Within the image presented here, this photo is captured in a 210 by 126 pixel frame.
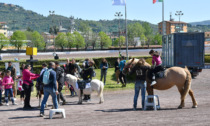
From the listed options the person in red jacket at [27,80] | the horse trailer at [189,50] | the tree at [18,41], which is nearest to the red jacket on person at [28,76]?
the person in red jacket at [27,80]

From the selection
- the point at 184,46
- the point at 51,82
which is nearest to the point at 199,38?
the point at 184,46

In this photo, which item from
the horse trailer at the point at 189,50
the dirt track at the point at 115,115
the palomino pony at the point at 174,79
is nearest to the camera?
the dirt track at the point at 115,115

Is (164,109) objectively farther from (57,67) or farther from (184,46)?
(184,46)

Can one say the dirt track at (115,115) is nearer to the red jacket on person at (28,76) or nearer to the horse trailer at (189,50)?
the red jacket on person at (28,76)

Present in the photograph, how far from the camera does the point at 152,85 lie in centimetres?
1326

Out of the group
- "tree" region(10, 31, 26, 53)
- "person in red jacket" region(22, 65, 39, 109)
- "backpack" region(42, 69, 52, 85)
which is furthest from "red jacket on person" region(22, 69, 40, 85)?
"tree" region(10, 31, 26, 53)

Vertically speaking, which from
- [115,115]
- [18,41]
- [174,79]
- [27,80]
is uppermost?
[18,41]

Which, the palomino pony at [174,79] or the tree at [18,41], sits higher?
the tree at [18,41]

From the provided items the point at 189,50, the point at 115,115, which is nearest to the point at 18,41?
the point at 189,50

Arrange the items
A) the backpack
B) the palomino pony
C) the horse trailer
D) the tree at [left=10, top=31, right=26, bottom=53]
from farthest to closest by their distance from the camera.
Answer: the tree at [left=10, top=31, right=26, bottom=53], the horse trailer, the palomino pony, the backpack

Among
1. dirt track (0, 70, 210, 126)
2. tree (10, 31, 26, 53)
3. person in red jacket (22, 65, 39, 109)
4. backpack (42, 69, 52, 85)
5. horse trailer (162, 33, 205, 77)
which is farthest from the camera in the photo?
tree (10, 31, 26, 53)

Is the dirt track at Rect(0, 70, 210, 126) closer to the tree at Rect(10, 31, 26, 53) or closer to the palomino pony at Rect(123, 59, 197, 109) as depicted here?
the palomino pony at Rect(123, 59, 197, 109)

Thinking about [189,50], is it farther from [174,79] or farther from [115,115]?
[115,115]

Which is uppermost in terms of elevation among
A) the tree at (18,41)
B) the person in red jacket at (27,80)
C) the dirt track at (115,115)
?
the tree at (18,41)
